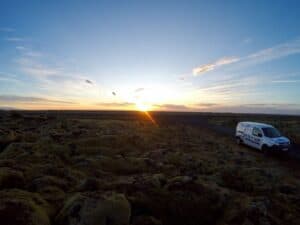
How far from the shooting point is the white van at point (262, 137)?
19938 mm

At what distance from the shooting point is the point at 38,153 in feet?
48.8

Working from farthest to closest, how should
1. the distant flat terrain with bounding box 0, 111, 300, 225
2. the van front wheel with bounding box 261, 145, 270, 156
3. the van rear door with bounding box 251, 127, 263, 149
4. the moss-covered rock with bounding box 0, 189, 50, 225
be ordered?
the van rear door with bounding box 251, 127, 263, 149 → the van front wheel with bounding box 261, 145, 270, 156 → the distant flat terrain with bounding box 0, 111, 300, 225 → the moss-covered rock with bounding box 0, 189, 50, 225

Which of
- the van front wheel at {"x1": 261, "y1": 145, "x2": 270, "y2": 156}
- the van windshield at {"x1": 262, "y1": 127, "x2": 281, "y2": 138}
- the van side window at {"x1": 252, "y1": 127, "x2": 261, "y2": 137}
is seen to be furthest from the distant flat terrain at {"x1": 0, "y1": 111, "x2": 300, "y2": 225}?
the van side window at {"x1": 252, "y1": 127, "x2": 261, "y2": 137}

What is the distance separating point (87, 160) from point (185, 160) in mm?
5791

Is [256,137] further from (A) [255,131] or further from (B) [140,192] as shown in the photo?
(B) [140,192]

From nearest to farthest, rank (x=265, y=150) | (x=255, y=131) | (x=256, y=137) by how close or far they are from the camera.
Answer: (x=265, y=150)
(x=256, y=137)
(x=255, y=131)

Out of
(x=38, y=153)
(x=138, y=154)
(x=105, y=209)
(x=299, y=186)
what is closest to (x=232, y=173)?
(x=299, y=186)

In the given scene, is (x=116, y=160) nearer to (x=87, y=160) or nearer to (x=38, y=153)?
(x=87, y=160)

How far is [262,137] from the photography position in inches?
833

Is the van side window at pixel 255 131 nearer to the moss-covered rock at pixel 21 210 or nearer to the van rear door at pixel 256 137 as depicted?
the van rear door at pixel 256 137

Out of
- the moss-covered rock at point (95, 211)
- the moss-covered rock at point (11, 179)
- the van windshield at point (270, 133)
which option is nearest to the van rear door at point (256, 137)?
the van windshield at point (270, 133)

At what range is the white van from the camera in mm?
19938

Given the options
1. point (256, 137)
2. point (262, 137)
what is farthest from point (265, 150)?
point (256, 137)

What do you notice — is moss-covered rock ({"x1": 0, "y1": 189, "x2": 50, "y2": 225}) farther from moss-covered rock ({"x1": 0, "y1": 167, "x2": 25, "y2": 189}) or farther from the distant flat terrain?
moss-covered rock ({"x1": 0, "y1": 167, "x2": 25, "y2": 189})
